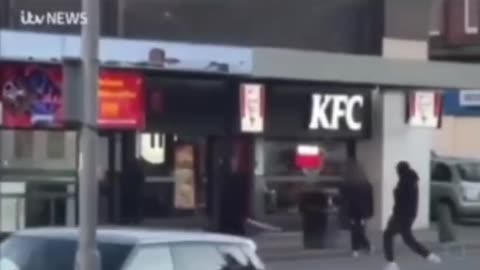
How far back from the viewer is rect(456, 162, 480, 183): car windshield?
1572 inches

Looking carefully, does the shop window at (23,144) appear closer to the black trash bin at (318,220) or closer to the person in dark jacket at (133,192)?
the person in dark jacket at (133,192)

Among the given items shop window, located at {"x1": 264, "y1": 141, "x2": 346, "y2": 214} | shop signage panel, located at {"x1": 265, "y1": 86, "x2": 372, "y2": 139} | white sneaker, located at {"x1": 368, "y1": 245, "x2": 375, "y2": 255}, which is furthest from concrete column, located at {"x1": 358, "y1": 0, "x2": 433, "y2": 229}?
white sneaker, located at {"x1": 368, "y1": 245, "x2": 375, "y2": 255}

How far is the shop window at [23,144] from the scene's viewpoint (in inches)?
1121

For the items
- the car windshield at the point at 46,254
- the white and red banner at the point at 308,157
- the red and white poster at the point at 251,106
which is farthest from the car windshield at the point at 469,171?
the car windshield at the point at 46,254

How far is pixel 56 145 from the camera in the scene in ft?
94.9

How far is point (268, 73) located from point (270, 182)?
198 inches

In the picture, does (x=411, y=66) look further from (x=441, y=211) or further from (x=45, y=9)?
(x=45, y=9)

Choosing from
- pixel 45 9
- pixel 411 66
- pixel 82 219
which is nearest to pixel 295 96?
pixel 411 66

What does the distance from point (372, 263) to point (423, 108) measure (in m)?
6.69

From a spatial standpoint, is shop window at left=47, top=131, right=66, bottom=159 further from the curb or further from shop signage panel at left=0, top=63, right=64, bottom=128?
the curb

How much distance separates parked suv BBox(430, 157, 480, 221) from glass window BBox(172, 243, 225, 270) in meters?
26.2

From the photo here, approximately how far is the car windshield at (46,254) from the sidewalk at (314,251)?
588 inches

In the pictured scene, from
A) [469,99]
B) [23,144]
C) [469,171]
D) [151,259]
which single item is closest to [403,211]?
[23,144]

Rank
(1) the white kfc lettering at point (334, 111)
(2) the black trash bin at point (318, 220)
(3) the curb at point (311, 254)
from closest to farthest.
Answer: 1. (3) the curb at point (311, 254)
2. (2) the black trash bin at point (318, 220)
3. (1) the white kfc lettering at point (334, 111)
